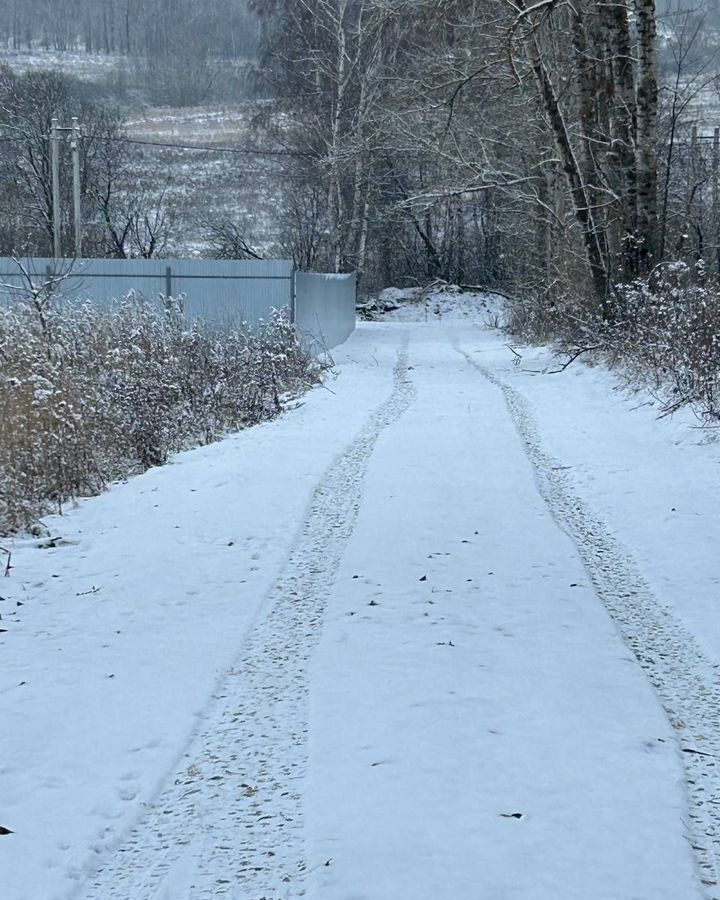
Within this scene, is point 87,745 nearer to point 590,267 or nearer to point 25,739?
point 25,739

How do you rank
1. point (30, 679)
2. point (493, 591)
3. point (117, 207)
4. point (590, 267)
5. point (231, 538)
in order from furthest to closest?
point (117, 207) → point (590, 267) → point (231, 538) → point (493, 591) → point (30, 679)

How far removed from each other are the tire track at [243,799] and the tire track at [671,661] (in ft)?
3.87

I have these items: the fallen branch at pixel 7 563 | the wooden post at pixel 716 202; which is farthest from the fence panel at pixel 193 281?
the fallen branch at pixel 7 563

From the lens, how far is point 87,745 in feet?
11.0

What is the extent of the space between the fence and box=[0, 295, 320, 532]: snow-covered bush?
5366 millimetres

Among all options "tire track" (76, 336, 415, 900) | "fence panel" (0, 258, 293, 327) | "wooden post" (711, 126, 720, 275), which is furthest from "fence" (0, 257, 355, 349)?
"tire track" (76, 336, 415, 900)

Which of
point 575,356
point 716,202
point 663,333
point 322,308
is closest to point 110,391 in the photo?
point 663,333

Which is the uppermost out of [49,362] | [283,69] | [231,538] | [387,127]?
[283,69]

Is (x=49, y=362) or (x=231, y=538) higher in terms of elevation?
(x=49, y=362)

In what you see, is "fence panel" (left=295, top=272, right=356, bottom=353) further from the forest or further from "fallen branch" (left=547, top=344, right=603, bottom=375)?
"fallen branch" (left=547, top=344, right=603, bottom=375)

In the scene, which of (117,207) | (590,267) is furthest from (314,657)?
(117,207)

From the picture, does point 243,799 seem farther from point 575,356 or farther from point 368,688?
point 575,356

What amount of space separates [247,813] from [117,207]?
141ft

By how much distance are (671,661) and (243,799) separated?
2.02m
